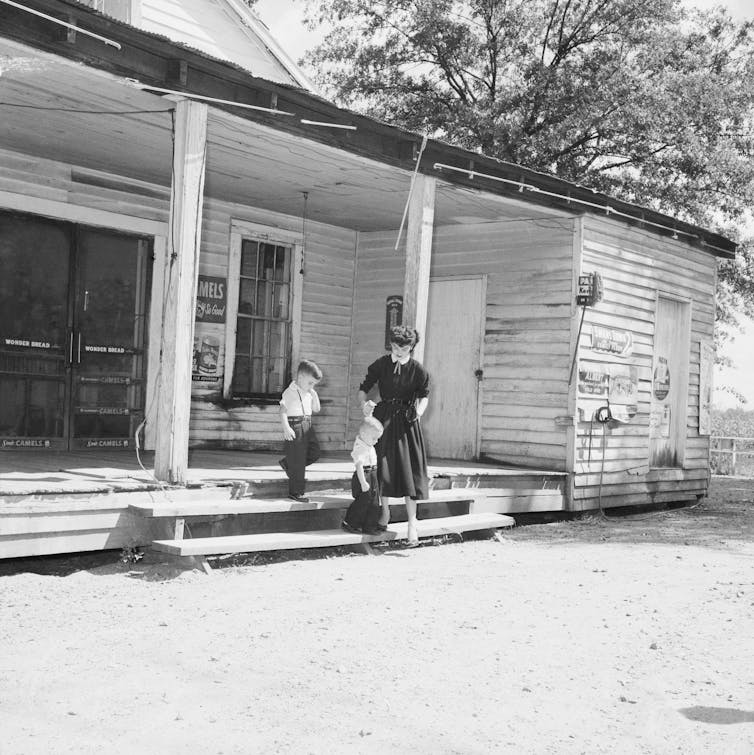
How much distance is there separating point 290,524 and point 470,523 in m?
1.81

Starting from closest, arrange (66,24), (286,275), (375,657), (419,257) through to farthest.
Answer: (375,657)
(66,24)
(419,257)
(286,275)

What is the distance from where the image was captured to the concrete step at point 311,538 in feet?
22.6

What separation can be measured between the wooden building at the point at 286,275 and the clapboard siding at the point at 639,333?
4 cm

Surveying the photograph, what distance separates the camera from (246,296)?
1180 cm

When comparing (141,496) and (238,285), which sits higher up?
(238,285)

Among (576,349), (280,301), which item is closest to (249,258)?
(280,301)

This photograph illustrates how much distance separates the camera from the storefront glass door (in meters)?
9.54

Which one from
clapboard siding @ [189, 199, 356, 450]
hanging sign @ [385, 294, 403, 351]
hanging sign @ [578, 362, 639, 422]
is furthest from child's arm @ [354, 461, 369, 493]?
hanging sign @ [385, 294, 403, 351]

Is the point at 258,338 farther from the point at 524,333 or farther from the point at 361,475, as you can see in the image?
the point at 361,475

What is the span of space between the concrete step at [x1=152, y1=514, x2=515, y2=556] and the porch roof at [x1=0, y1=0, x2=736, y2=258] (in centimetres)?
305

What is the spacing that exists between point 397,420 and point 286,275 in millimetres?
4550

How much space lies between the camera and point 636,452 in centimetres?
1284

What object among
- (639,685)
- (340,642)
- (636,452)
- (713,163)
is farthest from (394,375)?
(713,163)

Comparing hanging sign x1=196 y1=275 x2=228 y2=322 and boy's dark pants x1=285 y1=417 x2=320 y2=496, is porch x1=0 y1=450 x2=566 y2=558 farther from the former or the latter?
hanging sign x1=196 y1=275 x2=228 y2=322
